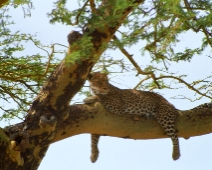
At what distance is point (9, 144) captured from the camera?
508 cm

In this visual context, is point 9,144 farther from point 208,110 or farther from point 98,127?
point 208,110

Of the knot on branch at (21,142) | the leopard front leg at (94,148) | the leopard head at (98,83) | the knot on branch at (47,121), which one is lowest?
the knot on branch at (21,142)

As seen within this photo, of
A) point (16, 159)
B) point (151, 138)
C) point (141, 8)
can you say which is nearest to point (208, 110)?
point (151, 138)

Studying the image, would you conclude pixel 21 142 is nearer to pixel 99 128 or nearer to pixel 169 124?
pixel 99 128

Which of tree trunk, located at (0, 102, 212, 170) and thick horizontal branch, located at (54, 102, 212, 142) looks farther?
thick horizontal branch, located at (54, 102, 212, 142)

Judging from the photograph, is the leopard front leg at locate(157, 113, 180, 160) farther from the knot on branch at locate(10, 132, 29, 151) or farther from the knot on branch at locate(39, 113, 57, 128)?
the knot on branch at locate(10, 132, 29, 151)

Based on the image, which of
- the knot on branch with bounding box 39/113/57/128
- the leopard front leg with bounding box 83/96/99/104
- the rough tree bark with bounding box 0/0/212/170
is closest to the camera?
the rough tree bark with bounding box 0/0/212/170

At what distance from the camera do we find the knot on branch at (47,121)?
5.15m

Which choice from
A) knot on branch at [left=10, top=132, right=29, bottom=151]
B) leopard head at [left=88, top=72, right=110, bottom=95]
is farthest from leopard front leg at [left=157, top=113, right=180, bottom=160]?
knot on branch at [left=10, top=132, right=29, bottom=151]

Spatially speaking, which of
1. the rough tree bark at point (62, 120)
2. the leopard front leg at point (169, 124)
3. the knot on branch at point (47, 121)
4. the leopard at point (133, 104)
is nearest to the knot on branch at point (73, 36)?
the rough tree bark at point (62, 120)

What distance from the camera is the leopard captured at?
6242 millimetres

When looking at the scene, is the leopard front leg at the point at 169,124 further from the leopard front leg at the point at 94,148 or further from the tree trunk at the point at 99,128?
the leopard front leg at the point at 94,148

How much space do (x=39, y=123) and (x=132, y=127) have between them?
1.15 m

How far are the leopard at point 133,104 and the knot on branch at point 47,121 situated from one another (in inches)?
39.9
